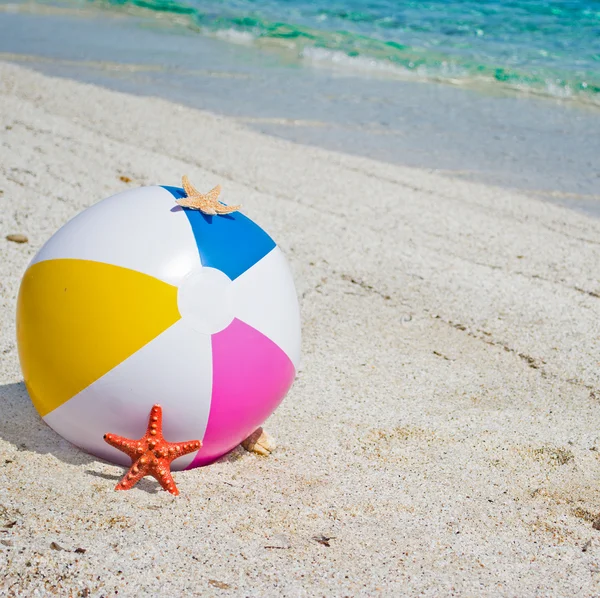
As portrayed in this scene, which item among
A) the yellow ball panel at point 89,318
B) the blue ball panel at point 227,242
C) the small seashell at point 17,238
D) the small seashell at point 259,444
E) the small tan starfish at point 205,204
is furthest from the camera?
the small seashell at point 17,238

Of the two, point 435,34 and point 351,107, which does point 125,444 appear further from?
point 435,34

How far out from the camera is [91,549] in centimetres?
272

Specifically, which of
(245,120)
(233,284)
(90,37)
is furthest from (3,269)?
(90,37)

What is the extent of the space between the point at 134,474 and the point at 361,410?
1.40 meters

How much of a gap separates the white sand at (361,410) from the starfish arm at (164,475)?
44mm

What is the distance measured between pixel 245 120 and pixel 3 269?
14.4ft

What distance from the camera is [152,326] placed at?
2.97 meters

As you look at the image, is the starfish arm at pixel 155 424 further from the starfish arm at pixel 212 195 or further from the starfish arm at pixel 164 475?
the starfish arm at pixel 212 195

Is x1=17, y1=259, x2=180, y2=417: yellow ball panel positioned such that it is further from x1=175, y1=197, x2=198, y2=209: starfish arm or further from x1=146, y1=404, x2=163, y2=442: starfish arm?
x1=175, y1=197, x2=198, y2=209: starfish arm

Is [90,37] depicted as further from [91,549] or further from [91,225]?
[91,549]

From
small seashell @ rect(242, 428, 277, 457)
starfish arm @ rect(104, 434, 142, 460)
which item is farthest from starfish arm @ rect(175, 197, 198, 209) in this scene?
small seashell @ rect(242, 428, 277, 457)

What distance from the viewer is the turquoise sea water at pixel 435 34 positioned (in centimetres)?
1235

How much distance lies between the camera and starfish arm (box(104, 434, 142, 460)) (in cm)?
304

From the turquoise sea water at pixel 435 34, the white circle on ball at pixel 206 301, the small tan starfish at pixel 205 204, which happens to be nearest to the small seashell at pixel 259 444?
the white circle on ball at pixel 206 301
